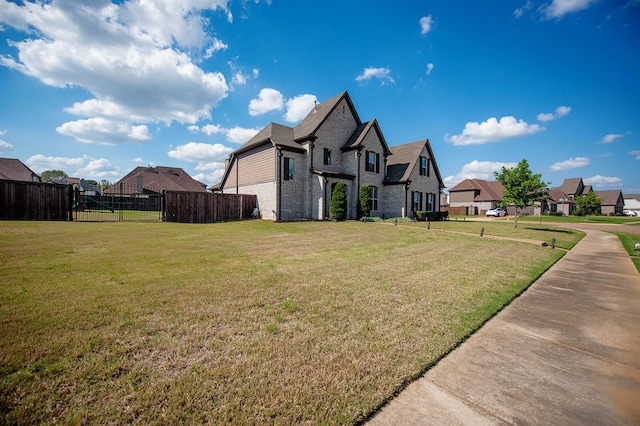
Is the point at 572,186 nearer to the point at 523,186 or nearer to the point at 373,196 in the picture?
the point at 523,186

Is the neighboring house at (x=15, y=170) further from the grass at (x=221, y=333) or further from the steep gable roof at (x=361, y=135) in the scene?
the steep gable roof at (x=361, y=135)

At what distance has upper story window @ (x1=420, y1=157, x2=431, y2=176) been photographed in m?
29.4

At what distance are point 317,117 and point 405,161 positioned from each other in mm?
10930

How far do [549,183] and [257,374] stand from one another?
2591cm

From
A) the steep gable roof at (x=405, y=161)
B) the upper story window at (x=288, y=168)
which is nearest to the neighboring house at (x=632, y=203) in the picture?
the steep gable roof at (x=405, y=161)

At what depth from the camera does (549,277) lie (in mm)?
7793

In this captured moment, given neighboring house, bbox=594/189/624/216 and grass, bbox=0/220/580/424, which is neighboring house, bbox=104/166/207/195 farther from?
neighboring house, bbox=594/189/624/216

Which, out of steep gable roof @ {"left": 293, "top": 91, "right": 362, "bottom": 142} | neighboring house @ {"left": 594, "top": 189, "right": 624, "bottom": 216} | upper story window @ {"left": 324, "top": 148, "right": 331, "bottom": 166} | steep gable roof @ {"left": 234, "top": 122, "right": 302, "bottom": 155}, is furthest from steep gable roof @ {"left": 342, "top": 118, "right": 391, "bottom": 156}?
neighboring house @ {"left": 594, "top": 189, "right": 624, "bottom": 216}

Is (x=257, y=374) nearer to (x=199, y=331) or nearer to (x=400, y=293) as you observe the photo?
(x=199, y=331)

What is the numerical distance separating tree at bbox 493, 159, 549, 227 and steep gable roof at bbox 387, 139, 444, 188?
838cm

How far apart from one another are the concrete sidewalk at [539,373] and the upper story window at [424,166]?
82.6 feet

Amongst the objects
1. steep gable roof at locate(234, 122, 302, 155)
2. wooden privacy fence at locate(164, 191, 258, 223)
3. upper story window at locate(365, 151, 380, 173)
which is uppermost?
steep gable roof at locate(234, 122, 302, 155)

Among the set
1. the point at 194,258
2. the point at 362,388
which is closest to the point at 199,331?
the point at 362,388

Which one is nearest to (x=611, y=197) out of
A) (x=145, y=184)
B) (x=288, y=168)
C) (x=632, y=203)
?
(x=632, y=203)
